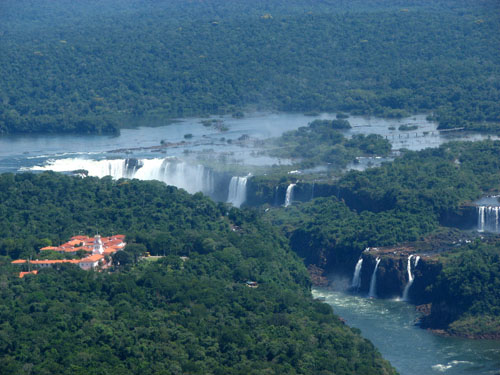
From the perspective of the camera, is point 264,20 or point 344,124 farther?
point 264,20

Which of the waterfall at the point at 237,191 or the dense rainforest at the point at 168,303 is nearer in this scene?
the dense rainforest at the point at 168,303

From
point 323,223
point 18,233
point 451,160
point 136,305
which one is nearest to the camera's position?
point 136,305

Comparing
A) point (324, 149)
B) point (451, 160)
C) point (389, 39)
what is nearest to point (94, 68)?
point (389, 39)

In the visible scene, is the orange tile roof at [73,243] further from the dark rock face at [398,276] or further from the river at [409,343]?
the dark rock face at [398,276]

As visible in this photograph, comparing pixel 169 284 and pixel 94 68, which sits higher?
pixel 94 68

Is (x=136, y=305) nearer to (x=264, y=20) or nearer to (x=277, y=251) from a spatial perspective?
(x=277, y=251)

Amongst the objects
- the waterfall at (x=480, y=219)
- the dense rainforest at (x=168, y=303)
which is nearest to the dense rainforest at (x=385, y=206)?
the waterfall at (x=480, y=219)

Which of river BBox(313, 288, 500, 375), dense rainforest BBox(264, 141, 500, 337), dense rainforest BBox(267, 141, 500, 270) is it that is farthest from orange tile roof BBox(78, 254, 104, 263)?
dense rainforest BBox(267, 141, 500, 270)
